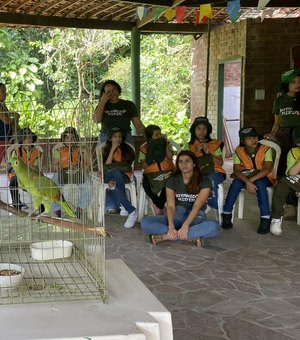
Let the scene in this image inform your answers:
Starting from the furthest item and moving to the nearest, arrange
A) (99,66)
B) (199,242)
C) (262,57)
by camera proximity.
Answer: (99,66)
(262,57)
(199,242)

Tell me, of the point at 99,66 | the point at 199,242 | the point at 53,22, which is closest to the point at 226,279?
the point at 199,242

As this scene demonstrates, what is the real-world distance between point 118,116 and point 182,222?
1520 mm

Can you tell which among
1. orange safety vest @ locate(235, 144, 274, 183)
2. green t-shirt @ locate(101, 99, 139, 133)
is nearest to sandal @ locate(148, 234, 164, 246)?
orange safety vest @ locate(235, 144, 274, 183)

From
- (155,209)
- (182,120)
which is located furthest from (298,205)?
(182,120)

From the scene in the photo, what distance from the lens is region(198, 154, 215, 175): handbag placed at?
498cm

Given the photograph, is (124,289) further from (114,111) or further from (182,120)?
(182,120)

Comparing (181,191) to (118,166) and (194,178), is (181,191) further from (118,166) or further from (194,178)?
(118,166)

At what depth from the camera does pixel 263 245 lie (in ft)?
14.5

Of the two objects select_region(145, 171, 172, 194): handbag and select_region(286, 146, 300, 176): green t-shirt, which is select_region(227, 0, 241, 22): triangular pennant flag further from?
select_region(145, 171, 172, 194): handbag

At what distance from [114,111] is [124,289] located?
11.9 ft

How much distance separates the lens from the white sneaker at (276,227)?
15.5ft

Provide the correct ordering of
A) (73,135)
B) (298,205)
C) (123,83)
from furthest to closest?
(123,83)
(298,205)
(73,135)

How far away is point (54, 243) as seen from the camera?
7.64 feet

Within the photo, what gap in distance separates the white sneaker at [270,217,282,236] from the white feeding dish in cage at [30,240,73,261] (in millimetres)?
2790
